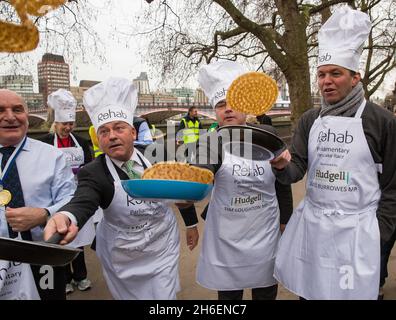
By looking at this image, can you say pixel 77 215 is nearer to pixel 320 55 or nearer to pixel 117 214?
pixel 117 214

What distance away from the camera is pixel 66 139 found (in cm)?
448

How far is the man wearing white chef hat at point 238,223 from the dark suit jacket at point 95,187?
27.4 inches

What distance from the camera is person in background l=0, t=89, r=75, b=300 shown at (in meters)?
2.06

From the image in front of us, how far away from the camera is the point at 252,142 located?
1871mm

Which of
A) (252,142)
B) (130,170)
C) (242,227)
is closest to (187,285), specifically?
(242,227)

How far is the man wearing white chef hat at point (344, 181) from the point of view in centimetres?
213

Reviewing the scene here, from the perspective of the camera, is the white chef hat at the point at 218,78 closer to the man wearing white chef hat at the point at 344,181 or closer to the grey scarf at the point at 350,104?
the man wearing white chef hat at the point at 344,181

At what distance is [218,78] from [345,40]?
89cm

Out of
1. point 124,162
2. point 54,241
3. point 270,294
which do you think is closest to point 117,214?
point 124,162

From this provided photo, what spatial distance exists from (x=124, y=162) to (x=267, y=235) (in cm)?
112

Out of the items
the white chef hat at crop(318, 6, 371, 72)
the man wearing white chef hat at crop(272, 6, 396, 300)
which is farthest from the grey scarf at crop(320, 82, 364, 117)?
the white chef hat at crop(318, 6, 371, 72)

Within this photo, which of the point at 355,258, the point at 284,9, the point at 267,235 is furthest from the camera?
the point at 284,9

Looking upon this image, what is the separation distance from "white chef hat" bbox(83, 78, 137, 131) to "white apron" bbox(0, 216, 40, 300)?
0.78 meters

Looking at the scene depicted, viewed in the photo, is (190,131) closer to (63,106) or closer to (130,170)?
(63,106)
